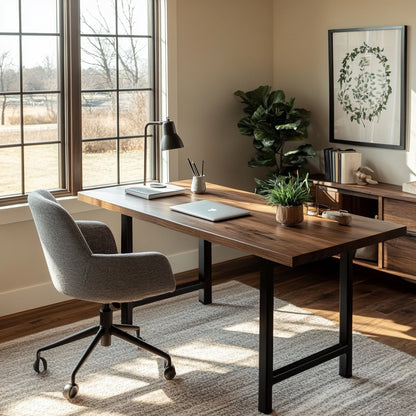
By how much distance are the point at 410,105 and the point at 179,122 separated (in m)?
1.63

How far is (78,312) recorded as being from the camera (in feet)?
14.5

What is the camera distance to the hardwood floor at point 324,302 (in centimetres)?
412

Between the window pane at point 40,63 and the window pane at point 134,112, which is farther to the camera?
the window pane at point 134,112

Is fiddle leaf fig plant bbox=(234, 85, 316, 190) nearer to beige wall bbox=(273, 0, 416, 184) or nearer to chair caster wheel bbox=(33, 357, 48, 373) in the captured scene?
beige wall bbox=(273, 0, 416, 184)

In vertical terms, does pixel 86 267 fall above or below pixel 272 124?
below

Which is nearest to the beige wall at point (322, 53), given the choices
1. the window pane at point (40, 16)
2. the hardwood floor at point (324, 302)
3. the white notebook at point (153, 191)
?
the hardwood floor at point (324, 302)

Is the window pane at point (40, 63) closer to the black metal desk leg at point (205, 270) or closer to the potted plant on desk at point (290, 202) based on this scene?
the black metal desk leg at point (205, 270)

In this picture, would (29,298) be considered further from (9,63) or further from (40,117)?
(9,63)

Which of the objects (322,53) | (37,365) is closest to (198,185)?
(37,365)

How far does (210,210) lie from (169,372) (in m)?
0.85

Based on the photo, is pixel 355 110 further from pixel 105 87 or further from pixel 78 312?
pixel 78 312

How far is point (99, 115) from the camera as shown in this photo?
473cm

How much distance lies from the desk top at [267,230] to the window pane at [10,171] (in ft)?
2.37

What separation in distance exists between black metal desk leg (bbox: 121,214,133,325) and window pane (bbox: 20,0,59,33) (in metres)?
1.35
